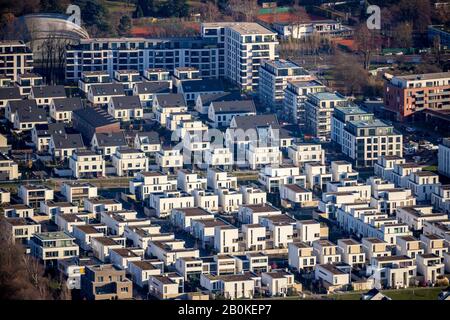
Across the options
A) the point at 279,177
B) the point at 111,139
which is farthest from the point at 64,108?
the point at 279,177

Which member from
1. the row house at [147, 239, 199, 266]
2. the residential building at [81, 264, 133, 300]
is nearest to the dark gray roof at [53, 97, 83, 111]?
the row house at [147, 239, 199, 266]

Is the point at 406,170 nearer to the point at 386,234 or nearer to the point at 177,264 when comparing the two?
the point at 386,234

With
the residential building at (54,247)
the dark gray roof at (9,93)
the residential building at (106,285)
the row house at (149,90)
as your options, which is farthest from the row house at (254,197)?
the dark gray roof at (9,93)

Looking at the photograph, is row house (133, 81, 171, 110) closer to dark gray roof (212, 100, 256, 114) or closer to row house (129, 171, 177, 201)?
dark gray roof (212, 100, 256, 114)

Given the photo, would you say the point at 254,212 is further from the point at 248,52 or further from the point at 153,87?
the point at 248,52

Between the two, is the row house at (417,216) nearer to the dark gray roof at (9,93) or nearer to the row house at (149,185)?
the row house at (149,185)
